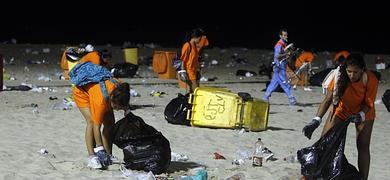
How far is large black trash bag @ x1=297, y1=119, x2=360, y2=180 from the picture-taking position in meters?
6.58

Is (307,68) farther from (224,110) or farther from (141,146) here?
(141,146)

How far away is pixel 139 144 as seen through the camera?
736 centimetres

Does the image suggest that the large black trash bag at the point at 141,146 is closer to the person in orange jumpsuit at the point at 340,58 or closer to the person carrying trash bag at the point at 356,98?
the person carrying trash bag at the point at 356,98

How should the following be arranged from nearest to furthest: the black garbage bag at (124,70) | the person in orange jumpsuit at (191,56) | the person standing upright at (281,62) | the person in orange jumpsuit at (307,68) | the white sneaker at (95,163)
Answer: the white sneaker at (95,163) → the person in orange jumpsuit at (191,56) → the person standing upright at (281,62) → the person in orange jumpsuit at (307,68) → the black garbage bag at (124,70)

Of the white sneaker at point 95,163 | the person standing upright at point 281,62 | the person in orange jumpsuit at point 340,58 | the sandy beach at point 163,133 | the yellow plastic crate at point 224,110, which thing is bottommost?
the sandy beach at point 163,133

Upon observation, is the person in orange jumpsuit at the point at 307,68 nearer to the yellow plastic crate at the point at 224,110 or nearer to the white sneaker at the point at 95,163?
the yellow plastic crate at the point at 224,110

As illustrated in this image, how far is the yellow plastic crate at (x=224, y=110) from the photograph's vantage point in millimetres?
10156

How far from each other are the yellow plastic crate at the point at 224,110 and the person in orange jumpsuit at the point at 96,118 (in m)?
2.79

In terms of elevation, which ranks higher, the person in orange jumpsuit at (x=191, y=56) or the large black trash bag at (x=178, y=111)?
the person in orange jumpsuit at (x=191, y=56)

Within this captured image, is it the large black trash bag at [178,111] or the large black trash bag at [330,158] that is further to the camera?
the large black trash bag at [178,111]

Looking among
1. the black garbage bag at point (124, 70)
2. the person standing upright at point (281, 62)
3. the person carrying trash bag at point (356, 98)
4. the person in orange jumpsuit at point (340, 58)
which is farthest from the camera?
the black garbage bag at point (124, 70)

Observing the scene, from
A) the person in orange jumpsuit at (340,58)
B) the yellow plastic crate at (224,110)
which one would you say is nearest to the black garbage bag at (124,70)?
the yellow plastic crate at (224,110)

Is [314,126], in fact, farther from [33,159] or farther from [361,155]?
[33,159]

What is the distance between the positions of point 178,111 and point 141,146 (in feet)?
10.3
